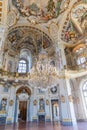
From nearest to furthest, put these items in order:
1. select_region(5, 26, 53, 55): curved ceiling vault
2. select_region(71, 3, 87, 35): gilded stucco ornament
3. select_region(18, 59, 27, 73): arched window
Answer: select_region(71, 3, 87, 35): gilded stucco ornament
select_region(5, 26, 53, 55): curved ceiling vault
select_region(18, 59, 27, 73): arched window

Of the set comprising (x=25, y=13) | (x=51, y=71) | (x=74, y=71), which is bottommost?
(x=51, y=71)

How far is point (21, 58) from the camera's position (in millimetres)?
16562

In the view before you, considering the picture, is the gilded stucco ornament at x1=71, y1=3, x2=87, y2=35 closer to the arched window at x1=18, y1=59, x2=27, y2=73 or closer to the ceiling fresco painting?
the ceiling fresco painting

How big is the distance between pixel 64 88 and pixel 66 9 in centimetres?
885

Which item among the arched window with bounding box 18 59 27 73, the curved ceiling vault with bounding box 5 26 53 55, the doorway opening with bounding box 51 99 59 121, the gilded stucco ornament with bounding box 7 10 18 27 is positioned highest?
the gilded stucco ornament with bounding box 7 10 18 27

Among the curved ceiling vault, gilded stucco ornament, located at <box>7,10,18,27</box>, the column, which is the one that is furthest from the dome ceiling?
the column

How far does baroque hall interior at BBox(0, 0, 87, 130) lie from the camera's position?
11516mm

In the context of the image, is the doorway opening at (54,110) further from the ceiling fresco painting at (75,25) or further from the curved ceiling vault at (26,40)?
the ceiling fresco painting at (75,25)

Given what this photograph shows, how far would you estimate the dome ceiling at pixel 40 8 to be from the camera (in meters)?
12.5

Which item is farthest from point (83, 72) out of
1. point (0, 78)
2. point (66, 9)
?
point (0, 78)

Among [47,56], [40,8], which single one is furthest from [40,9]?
[47,56]

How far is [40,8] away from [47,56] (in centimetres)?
632

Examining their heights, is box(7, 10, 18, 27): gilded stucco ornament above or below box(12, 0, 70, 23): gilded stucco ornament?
below

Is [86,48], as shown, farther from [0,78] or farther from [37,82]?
[0,78]
